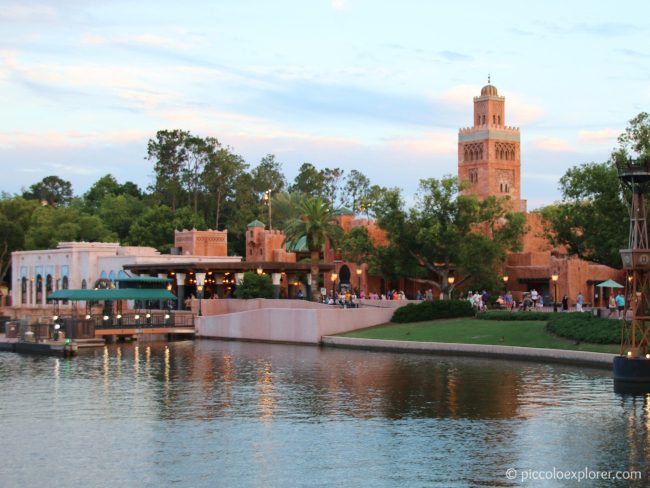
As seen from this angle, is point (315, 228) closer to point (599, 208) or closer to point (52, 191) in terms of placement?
point (599, 208)

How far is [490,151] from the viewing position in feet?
433

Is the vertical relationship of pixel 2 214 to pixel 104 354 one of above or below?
A: above

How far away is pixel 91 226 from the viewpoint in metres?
104

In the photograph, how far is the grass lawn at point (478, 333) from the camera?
4762 cm

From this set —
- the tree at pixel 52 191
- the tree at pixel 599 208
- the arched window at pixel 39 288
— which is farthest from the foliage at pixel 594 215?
the tree at pixel 52 191

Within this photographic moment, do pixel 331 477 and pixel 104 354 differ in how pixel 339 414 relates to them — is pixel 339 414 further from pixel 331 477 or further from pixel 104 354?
pixel 104 354

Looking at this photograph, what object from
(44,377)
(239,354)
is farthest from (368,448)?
(239,354)

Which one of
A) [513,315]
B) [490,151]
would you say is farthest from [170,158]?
[513,315]

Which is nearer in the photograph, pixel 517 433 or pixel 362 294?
pixel 517 433

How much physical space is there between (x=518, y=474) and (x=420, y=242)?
1694 inches

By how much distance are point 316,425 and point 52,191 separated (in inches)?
5387

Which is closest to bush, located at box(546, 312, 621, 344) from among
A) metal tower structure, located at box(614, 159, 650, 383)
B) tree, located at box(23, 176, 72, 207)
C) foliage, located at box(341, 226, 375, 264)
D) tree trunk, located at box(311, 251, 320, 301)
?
metal tower structure, located at box(614, 159, 650, 383)

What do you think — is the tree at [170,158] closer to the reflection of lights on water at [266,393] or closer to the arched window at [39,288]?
the arched window at [39,288]

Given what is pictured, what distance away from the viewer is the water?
964 inches
